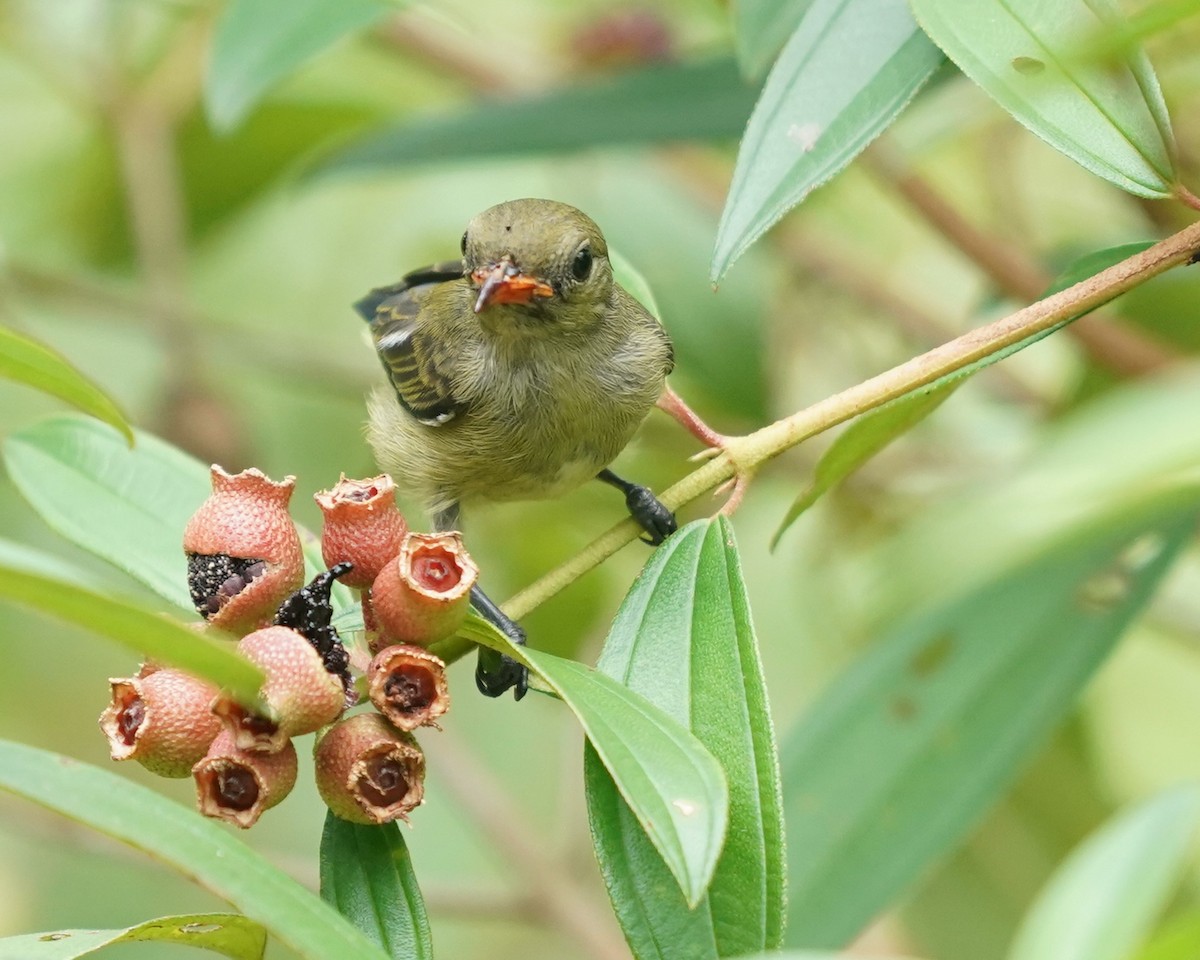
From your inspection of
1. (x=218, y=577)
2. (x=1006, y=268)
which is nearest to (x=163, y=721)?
(x=218, y=577)

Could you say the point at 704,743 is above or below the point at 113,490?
above

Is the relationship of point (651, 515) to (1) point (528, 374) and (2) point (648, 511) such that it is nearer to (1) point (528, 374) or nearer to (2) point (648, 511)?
(2) point (648, 511)

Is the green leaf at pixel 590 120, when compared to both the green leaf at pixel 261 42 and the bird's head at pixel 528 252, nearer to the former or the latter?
the bird's head at pixel 528 252

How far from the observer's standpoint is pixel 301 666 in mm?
1469

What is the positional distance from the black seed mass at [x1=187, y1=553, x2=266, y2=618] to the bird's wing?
4.20 ft

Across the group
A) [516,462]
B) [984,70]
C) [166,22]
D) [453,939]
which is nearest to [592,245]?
[516,462]

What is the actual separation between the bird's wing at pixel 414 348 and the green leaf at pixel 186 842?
1547mm

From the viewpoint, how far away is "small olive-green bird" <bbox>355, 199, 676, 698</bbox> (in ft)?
8.77

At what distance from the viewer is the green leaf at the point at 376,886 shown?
64.7 inches

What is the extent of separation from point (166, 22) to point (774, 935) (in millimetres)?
3811

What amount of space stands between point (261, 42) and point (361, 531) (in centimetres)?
124

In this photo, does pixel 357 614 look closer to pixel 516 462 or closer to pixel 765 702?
pixel 765 702

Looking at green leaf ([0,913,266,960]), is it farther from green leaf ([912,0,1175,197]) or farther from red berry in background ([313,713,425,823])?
green leaf ([912,0,1175,197])

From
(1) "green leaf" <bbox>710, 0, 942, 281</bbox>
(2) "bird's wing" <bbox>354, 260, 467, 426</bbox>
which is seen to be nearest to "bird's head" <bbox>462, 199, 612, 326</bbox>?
(2) "bird's wing" <bbox>354, 260, 467, 426</bbox>
